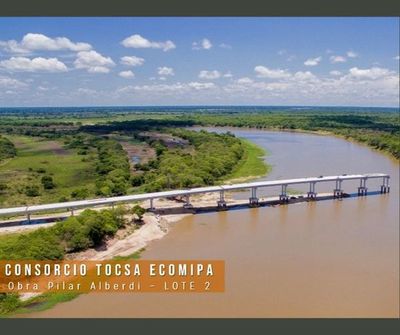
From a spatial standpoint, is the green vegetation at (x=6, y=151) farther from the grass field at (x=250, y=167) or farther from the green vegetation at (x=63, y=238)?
the green vegetation at (x=63, y=238)

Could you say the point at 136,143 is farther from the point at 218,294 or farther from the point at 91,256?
the point at 218,294

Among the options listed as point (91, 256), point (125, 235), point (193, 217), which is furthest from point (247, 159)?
point (91, 256)

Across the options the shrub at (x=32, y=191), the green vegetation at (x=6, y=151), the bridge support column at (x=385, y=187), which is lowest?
the shrub at (x=32, y=191)

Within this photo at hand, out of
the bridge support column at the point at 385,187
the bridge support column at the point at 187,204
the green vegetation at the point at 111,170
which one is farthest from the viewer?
the bridge support column at the point at 385,187

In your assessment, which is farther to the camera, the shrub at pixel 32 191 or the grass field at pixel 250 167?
the grass field at pixel 250 167

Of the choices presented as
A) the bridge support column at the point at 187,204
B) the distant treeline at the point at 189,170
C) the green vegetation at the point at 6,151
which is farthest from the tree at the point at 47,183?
the green vegetation at the point at 6,151

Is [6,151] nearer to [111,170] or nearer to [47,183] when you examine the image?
[111,170]

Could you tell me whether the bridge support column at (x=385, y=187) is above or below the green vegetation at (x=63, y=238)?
above

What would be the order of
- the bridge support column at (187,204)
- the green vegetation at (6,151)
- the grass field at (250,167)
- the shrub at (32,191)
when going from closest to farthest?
the bridge support column at (187,204) < the shrub at (32,191) < the grass field at (250,167) < the green vegetation at (6,151)
